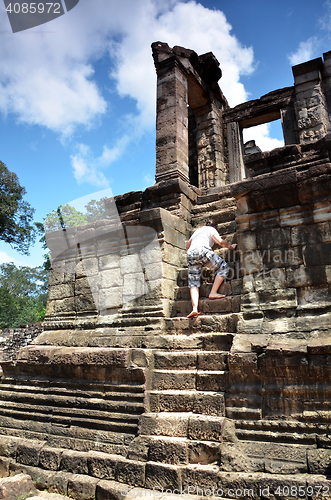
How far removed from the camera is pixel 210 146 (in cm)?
1083

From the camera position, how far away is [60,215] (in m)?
24.7

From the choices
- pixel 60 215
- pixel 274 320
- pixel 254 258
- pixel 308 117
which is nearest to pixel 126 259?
pixel 254 258

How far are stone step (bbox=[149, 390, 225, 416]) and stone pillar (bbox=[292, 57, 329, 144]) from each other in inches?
313

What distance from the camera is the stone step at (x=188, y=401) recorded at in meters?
3.52

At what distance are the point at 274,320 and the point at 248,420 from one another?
1.06m

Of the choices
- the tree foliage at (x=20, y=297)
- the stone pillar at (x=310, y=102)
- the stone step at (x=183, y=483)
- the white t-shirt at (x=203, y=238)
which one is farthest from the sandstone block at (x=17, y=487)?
the tree foliage at (x=20, y=297)

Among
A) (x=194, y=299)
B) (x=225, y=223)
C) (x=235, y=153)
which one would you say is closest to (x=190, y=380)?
(x=194, y=299)

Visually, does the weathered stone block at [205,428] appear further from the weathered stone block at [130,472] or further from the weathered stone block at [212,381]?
the weathered stone block at [130,472]

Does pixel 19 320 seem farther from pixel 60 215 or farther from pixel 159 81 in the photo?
pixel 159 81

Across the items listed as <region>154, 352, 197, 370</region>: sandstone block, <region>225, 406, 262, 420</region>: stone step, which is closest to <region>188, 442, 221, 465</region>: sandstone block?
<region>225, 406, 262, 420</region>: stone step

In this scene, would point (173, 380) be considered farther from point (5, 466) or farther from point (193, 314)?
point (5, 466)

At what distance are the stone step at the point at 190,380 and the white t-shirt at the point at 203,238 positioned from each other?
5.41 feet

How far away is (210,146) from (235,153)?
811 mm

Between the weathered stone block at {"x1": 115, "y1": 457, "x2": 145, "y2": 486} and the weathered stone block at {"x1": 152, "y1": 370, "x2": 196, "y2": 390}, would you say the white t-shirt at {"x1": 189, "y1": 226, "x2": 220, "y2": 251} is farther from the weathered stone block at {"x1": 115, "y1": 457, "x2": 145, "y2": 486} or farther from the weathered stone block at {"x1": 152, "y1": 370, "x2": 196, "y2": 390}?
the weathered stone block at {"x1": 115, "y1": 457, "x2": 145, "y2": 486}
